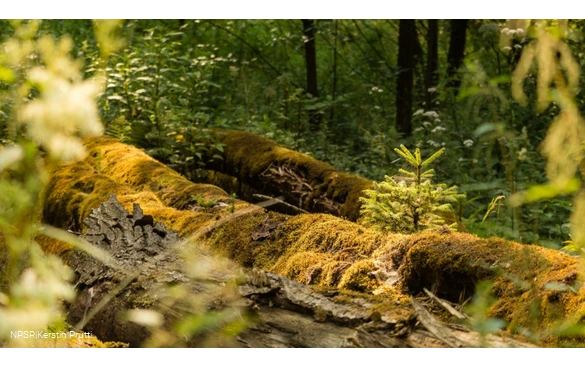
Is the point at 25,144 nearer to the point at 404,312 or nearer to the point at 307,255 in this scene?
the point at 404,312

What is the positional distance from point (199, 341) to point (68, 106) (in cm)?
127

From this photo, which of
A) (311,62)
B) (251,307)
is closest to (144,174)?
(251,307)

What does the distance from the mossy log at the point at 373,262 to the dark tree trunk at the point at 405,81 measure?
23.8 feet

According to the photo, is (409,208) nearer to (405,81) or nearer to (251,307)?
(251,307)

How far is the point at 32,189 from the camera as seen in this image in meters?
1.36

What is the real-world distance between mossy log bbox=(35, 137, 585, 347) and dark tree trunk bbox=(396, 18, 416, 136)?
727 centimetres

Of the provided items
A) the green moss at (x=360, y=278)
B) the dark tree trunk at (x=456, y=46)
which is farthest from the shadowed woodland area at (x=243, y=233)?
the dark tree trunk at (x=456, y=46)

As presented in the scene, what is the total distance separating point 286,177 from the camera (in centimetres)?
659

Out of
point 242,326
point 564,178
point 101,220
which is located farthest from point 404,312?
point 101,220

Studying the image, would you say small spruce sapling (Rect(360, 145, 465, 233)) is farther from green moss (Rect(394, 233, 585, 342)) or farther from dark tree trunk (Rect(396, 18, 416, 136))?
dark tree trunk (Rect(396, 18, 416, 136))

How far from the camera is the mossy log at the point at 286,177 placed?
230 inches

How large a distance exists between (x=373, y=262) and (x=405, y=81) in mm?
9188

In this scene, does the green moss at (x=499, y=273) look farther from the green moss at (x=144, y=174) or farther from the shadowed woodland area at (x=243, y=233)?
the green moss at (x=144, y=174)

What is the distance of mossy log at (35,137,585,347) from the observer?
92.2 inches
